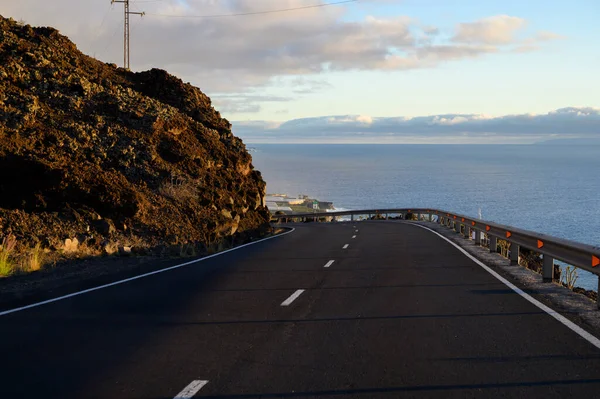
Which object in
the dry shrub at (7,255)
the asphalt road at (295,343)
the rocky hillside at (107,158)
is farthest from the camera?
the rocky hillside at (107,158)

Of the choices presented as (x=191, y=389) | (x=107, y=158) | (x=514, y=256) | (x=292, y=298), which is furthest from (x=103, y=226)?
(x=191, y=389)

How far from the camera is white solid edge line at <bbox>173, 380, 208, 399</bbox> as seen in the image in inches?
215

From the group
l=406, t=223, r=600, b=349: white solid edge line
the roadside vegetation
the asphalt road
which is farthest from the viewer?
the roadside vegetation

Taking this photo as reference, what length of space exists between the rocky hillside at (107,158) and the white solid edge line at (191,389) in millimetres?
11309

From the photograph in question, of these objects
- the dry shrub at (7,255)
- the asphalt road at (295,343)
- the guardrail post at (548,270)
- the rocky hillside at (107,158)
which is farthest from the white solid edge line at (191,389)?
the rocky hillside at (107,158)

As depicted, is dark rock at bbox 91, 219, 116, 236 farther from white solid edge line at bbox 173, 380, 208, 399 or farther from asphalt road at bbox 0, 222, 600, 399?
white solid edge line at bbox 173, 380, 208, 399

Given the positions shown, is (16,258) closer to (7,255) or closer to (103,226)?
(7,255)

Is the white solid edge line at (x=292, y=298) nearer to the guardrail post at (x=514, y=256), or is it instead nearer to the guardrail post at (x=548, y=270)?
the guardrail post at (x=548, y=270)

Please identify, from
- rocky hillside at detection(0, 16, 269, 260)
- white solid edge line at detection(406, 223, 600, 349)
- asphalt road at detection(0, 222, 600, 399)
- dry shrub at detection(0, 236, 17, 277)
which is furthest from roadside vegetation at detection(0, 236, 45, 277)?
white solid edge line at detection(406, 223, 600, 349)

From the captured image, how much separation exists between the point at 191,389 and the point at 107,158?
19.8 m

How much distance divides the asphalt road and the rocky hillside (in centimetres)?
708

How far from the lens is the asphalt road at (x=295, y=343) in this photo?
5.77 meters

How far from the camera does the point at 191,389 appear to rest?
5.67 m

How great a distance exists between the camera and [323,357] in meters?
6.77
